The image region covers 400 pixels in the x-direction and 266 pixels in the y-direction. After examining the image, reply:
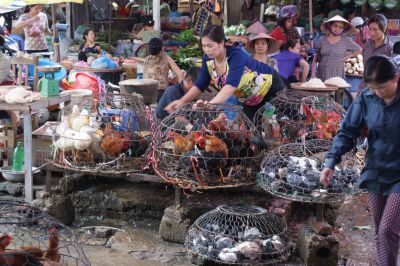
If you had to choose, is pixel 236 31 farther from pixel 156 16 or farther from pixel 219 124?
pixel 219 124

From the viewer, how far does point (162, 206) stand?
6.59 meters

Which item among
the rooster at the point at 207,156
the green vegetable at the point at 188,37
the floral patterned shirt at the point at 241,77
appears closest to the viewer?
the rooster at the point at 207,156

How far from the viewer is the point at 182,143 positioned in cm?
586

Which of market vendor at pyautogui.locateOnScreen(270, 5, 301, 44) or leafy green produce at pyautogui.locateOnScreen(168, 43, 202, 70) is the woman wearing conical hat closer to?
market vendor at pyautogui.locateOnScreen(270, 5, 301, 44)

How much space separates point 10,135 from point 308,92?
363 centimetres

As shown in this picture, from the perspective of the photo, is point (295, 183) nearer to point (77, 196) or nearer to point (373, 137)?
point (373, 137)

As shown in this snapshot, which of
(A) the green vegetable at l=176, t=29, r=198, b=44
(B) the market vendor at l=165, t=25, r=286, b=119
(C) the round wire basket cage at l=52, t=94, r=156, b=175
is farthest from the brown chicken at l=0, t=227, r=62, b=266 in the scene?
(A) the green vegetable at l=176, t=29, r=198, b=44

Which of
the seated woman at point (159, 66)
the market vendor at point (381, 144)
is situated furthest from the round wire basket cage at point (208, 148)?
the seated woman at point (159, 66)

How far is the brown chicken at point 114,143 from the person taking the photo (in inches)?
246

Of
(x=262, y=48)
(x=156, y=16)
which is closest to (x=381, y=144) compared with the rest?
(x=262, y=48)

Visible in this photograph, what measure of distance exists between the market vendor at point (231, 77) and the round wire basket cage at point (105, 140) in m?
0.39

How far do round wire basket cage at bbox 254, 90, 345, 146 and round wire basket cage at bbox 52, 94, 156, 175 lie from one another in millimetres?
1260

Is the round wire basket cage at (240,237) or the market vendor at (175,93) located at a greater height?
the market vendor at (175,93)

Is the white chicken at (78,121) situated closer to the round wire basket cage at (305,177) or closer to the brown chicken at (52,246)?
the round wire basket cage at (305,177)
